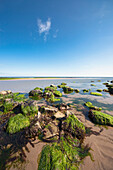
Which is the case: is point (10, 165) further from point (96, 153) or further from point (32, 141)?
point (96, 153)

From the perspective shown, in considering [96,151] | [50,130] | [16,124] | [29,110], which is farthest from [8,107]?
[96,151]

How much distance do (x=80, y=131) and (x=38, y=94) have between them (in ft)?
28.7

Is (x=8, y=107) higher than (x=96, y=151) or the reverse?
higher

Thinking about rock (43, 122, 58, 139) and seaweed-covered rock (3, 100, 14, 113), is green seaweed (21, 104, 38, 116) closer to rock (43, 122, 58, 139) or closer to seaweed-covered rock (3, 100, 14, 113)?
seaweed-covered rock (3, 100, 14, 113)

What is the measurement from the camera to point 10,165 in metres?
2.12

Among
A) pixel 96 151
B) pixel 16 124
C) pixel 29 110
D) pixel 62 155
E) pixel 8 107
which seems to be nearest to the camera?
pixel 62 155

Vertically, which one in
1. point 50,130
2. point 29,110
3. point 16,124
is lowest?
→ point 50,130

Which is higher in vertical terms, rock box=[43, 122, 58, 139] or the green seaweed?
the green seaweed

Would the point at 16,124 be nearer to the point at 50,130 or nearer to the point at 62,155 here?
the point at 50,130

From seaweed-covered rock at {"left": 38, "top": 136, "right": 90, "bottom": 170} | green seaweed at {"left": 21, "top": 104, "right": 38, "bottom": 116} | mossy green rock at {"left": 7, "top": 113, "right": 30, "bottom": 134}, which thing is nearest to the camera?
seaweed-covered rock at {"left": 38, "top": 136, "right": 90, "bottom": 170}

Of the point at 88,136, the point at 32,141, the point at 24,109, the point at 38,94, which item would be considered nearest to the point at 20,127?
the point at 32,141

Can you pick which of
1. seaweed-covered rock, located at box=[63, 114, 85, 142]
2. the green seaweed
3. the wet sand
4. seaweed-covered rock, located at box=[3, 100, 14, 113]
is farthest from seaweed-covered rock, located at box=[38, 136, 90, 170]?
seaweed-covered rock, located at box=[3, 100, 14, 113]

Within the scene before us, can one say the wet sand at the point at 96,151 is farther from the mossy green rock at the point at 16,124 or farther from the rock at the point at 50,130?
the mossy green rock at the point at 16,124

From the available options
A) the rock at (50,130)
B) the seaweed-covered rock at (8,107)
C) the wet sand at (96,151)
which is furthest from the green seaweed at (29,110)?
the wet sand at (96,151)
